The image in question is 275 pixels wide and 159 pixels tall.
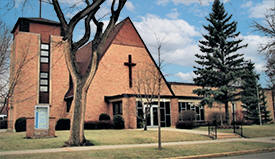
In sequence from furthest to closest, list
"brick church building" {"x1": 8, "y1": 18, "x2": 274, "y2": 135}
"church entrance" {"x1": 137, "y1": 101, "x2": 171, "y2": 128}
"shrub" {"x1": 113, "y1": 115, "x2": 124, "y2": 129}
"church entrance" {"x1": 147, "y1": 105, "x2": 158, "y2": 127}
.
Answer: "brick church building" {"x1": 8, "y1": 18, "x2": 274, "y2": 135}
"church entrance" {"x1": 147, "y1": 105, "x2": 158, "y2": 127}
"church entrance" {"x1": 137, "y1": 101, "x2": 171, "y2": 128}
"shrub" {"x1": 113, "y1": 115, "x2": 124, "y2": 129}

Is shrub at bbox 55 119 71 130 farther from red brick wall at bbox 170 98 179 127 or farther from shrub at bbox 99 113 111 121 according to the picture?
red brick wall at bbox 170 98 179 127

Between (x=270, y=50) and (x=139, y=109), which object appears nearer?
(x=270, y=50)

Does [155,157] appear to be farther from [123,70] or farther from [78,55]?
[78,55]

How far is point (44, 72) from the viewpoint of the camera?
114ft

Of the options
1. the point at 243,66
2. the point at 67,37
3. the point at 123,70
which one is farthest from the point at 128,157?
the point at 243,66

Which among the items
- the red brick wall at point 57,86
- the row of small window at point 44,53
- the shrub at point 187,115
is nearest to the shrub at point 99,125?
the red brick wall at point 57,86

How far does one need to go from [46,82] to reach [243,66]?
2393 centimetres

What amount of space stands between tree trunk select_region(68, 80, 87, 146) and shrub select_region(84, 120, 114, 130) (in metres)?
11.4

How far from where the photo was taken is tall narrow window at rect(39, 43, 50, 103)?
112ft

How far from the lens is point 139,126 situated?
3039cm

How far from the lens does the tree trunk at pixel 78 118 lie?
15.6m

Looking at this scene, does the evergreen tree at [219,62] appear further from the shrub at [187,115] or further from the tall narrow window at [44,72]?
the tall narrow window at [44,72]

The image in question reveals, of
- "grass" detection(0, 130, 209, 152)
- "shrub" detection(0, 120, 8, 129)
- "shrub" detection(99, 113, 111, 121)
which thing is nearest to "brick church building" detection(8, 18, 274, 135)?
"shrub" detection(99, 113, 111, 121)

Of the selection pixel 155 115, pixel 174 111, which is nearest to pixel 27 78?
pixel 155 115
